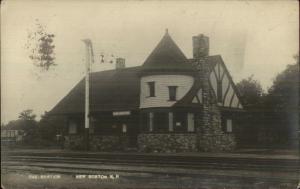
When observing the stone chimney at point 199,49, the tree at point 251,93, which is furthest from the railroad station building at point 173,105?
the tree at point 251,93

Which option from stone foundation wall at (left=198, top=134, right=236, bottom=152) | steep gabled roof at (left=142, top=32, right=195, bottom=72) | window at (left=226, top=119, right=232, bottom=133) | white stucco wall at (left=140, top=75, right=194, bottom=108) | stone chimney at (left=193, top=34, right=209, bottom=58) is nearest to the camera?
stone chimney at (left=193, top=34, right=209, bottom=58)

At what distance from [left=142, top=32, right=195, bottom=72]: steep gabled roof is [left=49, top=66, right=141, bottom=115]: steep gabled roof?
1.79 m

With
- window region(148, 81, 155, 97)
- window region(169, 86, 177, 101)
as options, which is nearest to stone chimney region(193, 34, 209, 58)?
window region(169, 86, 177, 101)

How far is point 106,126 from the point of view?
1174 inches

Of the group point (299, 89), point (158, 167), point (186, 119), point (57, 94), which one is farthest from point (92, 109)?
point (299, 89)

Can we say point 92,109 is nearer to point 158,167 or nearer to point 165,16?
point 158,167

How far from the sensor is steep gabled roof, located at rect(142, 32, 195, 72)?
86.9ft

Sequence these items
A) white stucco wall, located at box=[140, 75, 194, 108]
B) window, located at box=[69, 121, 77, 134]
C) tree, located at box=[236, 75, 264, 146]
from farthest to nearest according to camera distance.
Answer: window, located at box=[69, 121, 77, 134]
tree, located at box=[236, 75, 264, 146]
white stucco wall, located at box=[140, 75, 194, 108]

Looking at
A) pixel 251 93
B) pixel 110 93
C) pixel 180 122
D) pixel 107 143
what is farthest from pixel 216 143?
pixel 110 93

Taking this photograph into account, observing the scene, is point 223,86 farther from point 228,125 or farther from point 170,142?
point 170,142

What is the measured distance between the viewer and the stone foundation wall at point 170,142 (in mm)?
25469

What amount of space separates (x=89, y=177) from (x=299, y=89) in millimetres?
7462

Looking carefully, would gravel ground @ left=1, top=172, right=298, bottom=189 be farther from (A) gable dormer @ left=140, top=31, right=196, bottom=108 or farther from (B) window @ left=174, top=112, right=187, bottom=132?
(A) gable dormer @ left=140, top=31, right=196, bottom=108

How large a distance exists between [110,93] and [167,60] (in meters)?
5.11
